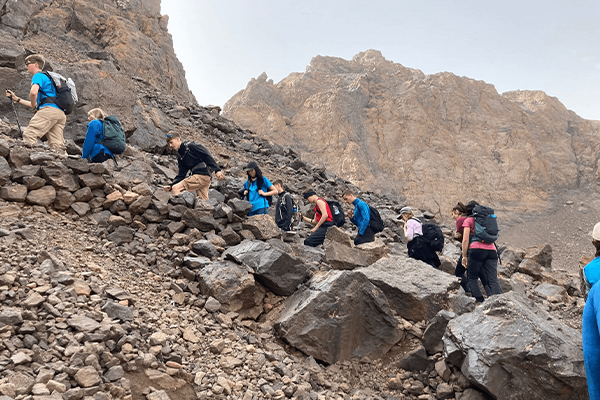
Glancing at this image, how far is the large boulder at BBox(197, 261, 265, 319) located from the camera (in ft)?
15.5

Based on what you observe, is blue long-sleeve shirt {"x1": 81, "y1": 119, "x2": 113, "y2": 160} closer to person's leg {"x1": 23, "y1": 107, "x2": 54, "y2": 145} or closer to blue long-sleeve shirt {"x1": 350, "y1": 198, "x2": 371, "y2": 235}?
person's leg {"x1": 23, "y1": 107, "x2": 54, "y2": 145}

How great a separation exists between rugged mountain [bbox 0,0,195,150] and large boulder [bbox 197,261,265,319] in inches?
290

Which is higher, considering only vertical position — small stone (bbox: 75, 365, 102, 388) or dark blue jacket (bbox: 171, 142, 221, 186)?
dark blue jacket (bbox: 171, 142, 221, 186)

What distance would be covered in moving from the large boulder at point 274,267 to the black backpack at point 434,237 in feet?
9.56

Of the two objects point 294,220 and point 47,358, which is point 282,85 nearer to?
point 294,220

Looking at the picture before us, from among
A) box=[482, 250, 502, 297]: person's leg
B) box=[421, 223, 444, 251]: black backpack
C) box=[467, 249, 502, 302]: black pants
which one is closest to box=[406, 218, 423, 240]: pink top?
box=[421, 223, 444, 251]: black backpack

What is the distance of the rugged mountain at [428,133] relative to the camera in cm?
3891

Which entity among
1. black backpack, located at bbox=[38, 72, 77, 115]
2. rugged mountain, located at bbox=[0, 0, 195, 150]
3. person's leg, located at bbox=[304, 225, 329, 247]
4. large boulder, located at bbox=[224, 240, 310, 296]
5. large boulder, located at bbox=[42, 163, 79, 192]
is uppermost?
rugged mountain, located at bbox=[0, 0, 195, 150]

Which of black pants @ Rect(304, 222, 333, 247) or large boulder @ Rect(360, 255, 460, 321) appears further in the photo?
black pants @ Rect(304, 222, 333, 247)

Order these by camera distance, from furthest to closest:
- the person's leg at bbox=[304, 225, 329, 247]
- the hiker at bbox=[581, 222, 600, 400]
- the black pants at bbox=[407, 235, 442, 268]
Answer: the person's leg at bbox=[304, 225, 329, 247] < the black pants at bbox=[407, 235, 442, 268] < the hiker at bbox=[581, 222, 600, 400]

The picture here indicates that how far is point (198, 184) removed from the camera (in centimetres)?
699

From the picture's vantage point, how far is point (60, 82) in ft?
21.9

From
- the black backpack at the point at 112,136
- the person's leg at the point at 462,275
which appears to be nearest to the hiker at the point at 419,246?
the person's leg at the point at 462,275

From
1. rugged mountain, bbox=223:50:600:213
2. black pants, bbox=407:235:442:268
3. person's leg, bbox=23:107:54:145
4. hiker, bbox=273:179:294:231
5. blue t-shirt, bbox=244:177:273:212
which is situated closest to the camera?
person's leg, bbox=23:107:54:145
